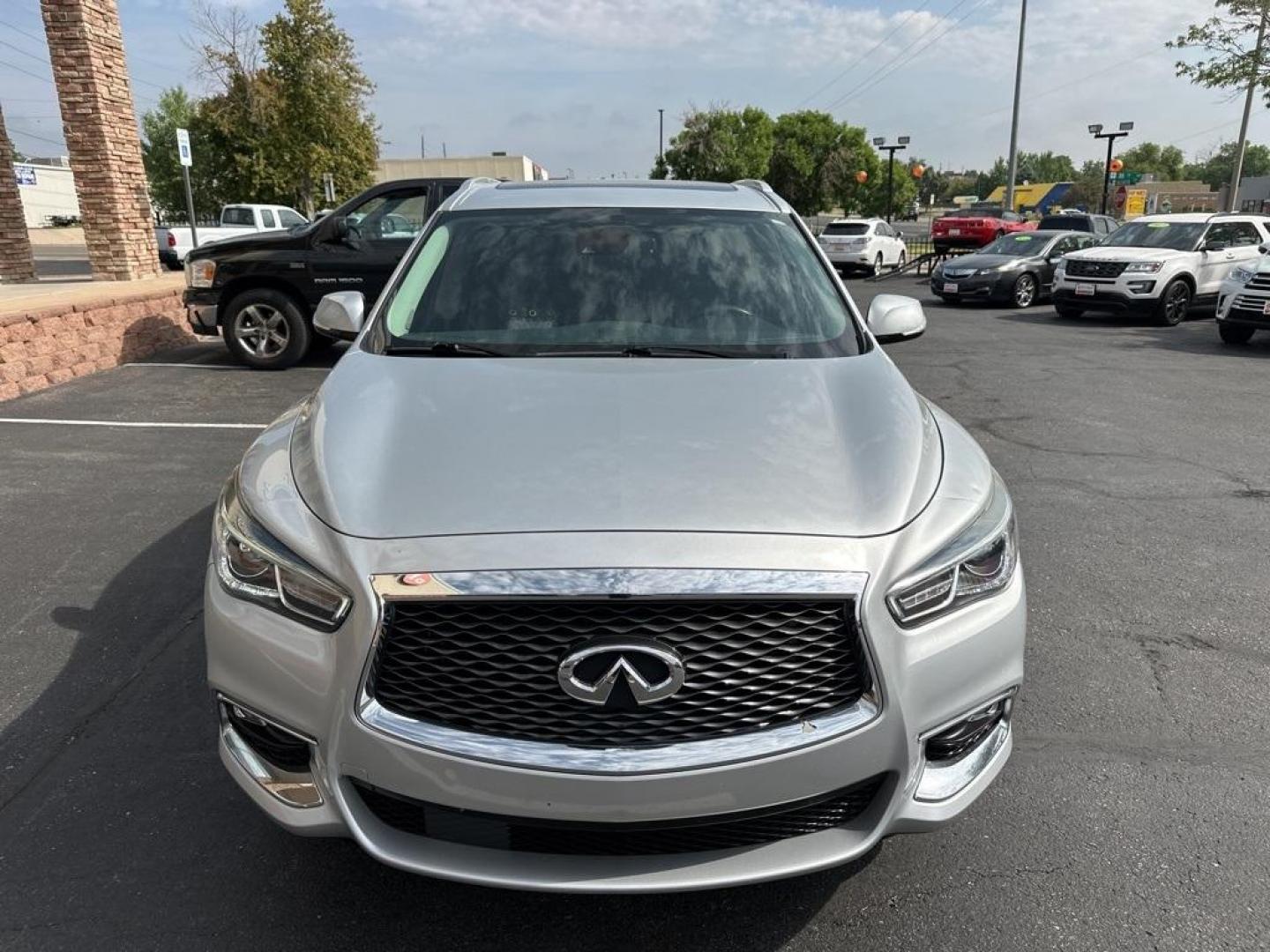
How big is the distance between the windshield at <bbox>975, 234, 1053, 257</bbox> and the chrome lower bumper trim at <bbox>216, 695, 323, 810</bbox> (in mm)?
19243

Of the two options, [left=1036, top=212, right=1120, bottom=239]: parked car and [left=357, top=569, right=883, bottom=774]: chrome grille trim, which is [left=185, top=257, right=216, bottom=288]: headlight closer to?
[left=357, top=569, right=883, bottom=774]: chrome grille trim

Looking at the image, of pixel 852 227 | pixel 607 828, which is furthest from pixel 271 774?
pixel 852 227

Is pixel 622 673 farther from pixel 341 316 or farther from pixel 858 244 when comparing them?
pixel 858 244

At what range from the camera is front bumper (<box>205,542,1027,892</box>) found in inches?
75.2

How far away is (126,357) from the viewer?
1051 cm

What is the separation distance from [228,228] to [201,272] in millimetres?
16303

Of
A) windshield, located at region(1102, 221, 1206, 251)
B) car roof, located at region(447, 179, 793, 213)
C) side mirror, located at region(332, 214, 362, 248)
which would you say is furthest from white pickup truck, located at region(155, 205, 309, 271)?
car roof, located at region(447, 179, 793, 213)

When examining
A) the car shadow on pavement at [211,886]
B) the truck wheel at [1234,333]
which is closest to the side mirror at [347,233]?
the car shadow on pavement at [211,886]

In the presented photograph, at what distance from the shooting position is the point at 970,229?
1094 inches

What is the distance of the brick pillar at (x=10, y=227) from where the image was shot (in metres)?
14.9

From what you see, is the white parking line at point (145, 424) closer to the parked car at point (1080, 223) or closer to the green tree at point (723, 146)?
the parked car at point (1080, 223)

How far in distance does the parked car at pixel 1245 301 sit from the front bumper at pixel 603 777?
41.7 ft

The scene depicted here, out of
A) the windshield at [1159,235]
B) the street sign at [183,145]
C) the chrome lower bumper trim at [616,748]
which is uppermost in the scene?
the street sign at [183,145]

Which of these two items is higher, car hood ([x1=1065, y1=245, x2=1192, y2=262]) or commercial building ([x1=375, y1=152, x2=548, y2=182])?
commercial building ([x1=375, y1=152, x2=548, y2=182])
